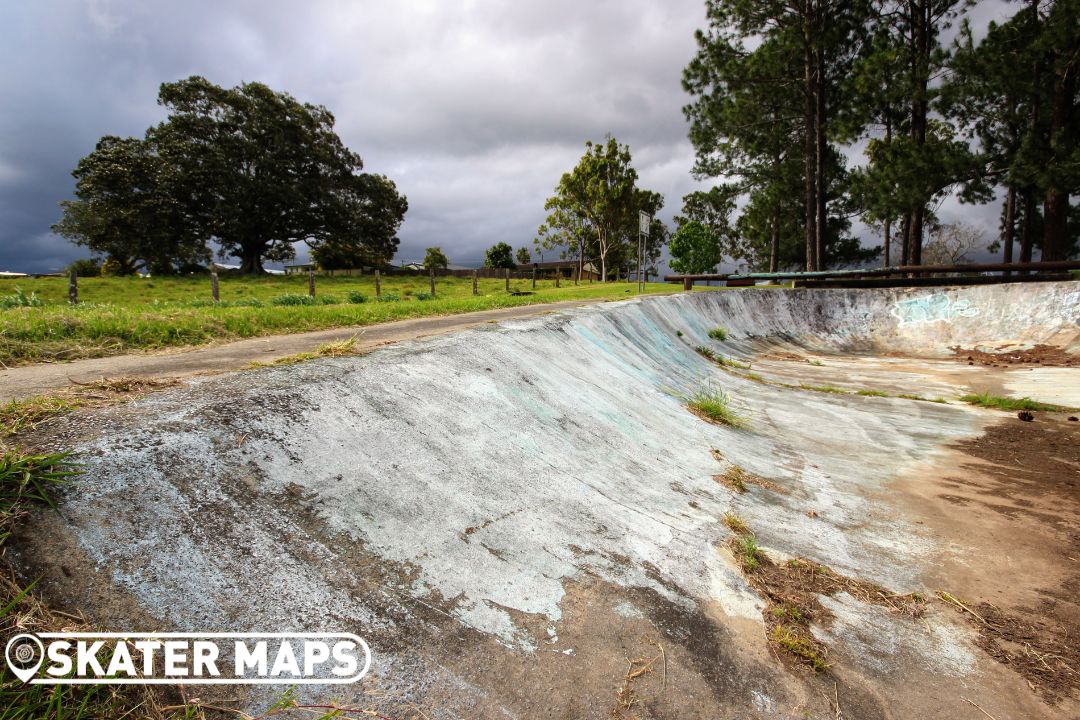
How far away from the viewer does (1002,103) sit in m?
17.3

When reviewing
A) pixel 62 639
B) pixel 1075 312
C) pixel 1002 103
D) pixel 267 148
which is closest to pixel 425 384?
pixel 62 639

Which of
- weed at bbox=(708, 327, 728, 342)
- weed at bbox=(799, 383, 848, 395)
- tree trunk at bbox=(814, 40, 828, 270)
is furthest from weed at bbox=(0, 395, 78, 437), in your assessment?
tree trunk at bbox=(814, 40, 828, 270)

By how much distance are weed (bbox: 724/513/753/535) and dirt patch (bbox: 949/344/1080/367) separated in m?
11.8

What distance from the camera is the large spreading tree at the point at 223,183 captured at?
94.9 ft

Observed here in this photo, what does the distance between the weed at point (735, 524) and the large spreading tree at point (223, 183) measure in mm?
36309

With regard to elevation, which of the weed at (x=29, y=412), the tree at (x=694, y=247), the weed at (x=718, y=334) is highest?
the tree at (x=694, y=247)

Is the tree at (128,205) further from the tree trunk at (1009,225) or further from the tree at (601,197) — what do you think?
the tree trunk at (1009,225)

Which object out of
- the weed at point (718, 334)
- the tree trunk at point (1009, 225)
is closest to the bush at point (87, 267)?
the weed at point (718, 334)

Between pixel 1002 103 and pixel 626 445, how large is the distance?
Answer: 23530 millimetres

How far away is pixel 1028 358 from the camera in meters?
11.0

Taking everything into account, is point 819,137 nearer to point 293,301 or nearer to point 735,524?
point 293,301

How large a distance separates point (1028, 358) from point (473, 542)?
14.8 m

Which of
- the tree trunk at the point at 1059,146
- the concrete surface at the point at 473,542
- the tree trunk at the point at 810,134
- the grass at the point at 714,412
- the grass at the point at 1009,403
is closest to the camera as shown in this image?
the concrete surface at the point at 473,542

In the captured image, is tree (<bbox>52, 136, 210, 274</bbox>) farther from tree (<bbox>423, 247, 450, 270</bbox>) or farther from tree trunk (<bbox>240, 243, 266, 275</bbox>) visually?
tree (<bbox>423, 247, 450, 270</bbox>)
